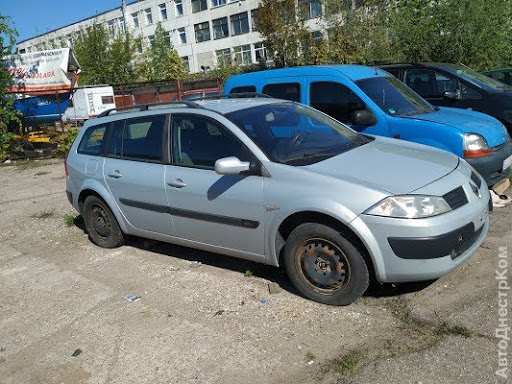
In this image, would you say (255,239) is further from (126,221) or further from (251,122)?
(126,221)

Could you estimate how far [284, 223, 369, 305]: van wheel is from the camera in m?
3.55

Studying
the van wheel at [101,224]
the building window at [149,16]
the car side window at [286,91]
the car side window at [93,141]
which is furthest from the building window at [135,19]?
the van wheel at [101,224]

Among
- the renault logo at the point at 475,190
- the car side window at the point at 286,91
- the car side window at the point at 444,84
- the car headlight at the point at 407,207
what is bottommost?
the renault logo at the point at 475,190

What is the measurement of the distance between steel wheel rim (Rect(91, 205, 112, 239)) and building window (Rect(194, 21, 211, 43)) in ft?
166

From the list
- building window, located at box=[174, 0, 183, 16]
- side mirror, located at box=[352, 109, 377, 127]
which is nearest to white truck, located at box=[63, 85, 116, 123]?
side mirror, located at box=[352, 109, 377, 127]

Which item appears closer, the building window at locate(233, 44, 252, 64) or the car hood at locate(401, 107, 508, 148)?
the car hood at locate(401, 107, 508, 148)

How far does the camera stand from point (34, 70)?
2128 centimetres

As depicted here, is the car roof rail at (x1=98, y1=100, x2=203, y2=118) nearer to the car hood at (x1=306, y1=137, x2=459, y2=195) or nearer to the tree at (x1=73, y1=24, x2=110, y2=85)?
the car hood at (x1=306, y1=137, x2=459, y2=195)

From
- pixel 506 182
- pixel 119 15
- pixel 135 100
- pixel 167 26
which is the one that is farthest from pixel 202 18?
pixel 506 182

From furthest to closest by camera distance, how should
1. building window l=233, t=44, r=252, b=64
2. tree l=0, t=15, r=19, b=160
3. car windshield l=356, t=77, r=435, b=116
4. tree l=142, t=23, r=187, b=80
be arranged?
building window l=233, t=44, r=252, b=64
tree l=142, t=23, r=187, b=80
tree l=0, t=15, r=19, b=160
car windshield l=356, t=77, r=435, b=116

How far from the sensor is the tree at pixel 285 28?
29.2m

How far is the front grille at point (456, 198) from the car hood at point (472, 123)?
7.06 ft

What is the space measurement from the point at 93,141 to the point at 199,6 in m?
51.5

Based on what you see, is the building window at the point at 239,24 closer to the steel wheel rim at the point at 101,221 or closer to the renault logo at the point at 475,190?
the steel wheel rim at the point at 101,221
